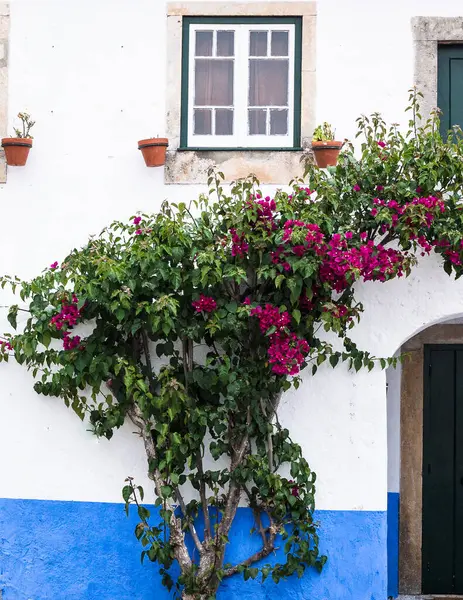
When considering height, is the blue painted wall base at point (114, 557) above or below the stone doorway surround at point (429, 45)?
below

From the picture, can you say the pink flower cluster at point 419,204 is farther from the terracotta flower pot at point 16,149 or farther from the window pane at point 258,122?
the terracotta flower pot at point 16,149

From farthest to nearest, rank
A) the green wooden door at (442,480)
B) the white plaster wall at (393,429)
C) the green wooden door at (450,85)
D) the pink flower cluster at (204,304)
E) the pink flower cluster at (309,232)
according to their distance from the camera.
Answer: the green wooden door at (442,480), the white plaster wall at (393,429), the green wooden door at (450,85), the pink flower cluster at (204,304), the pink flower cluster at (309,232)

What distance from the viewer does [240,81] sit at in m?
6.71

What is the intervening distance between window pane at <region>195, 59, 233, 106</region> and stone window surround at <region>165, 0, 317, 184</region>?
0.16m

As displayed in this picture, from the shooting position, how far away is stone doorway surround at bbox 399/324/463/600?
310 inches

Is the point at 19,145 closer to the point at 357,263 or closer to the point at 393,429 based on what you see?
the point at 357,263

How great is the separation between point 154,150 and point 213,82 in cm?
68

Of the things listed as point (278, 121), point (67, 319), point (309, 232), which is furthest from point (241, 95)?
point (67, 319)

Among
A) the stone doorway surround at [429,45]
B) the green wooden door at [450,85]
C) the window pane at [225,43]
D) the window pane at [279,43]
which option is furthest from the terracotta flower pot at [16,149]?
the green wooden door at [450,85]

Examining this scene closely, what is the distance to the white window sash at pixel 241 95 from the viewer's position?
666 centimetres

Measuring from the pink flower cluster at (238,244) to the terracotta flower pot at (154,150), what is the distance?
800mm

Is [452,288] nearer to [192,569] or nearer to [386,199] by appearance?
[386,199]

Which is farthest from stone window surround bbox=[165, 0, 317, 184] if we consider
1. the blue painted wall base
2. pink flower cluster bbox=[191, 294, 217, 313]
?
the blue painted wall base

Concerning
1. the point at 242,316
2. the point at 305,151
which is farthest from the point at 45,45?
the point at 242,316
